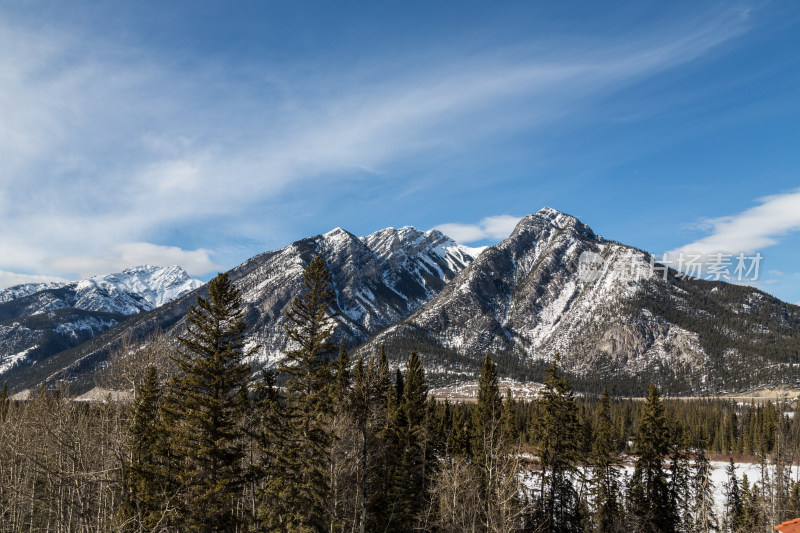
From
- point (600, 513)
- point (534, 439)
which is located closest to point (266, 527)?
point (534, 439)

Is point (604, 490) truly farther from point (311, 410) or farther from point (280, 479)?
point (280, 479)

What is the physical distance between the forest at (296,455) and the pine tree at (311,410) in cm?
11

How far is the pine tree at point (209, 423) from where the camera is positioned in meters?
26.2

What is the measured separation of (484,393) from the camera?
57438 millimetres

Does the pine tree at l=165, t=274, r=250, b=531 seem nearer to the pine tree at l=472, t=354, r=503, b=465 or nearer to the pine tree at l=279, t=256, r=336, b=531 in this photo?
the pine tree at l=279, t=256, r=336, b=531

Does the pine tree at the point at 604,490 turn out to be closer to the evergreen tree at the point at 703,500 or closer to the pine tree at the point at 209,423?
the evergreen tree at the point at 703,500

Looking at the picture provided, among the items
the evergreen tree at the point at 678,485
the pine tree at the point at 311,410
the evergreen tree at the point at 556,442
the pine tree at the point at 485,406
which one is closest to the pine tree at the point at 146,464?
the pine tree at the point at 311,410

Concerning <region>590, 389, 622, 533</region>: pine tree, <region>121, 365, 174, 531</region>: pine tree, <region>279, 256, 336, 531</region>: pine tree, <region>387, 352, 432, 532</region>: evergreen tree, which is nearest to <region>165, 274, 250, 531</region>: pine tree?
<region>121, 365, 174, 531</region>: pine tree

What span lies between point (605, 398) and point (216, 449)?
65.5 metres

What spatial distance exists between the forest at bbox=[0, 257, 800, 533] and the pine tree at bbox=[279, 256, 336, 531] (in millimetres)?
111

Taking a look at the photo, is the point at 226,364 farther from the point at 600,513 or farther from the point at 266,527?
the point at 600,513

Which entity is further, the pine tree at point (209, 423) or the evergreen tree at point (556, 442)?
the evergreen tree at point (556, 442)

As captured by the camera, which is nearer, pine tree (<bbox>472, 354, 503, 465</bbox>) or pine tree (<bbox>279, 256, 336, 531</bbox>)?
pine tree (<bbox>279, 256, 336, 531</bbox>)

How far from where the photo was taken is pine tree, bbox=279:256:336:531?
2952cm
